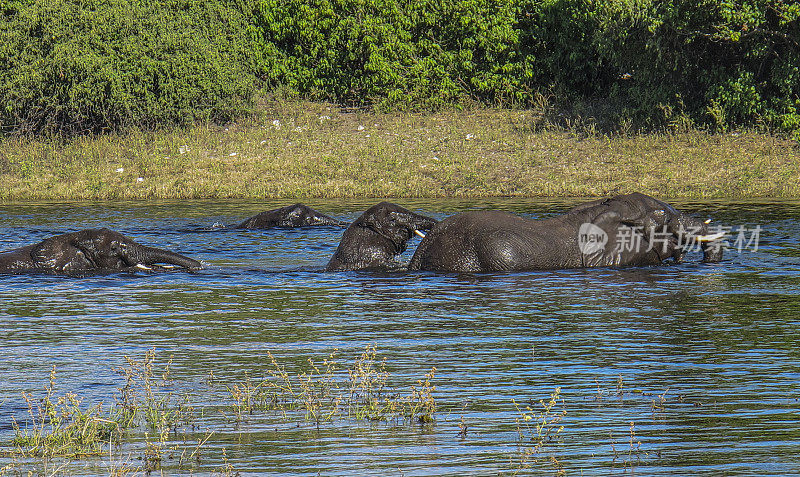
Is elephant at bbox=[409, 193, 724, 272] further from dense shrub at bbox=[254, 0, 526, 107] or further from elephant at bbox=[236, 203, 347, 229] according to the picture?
dense shrub at bbox=[254, 0, 526, 107]

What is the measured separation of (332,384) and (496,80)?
31.1 meters

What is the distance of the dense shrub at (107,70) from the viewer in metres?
35.9

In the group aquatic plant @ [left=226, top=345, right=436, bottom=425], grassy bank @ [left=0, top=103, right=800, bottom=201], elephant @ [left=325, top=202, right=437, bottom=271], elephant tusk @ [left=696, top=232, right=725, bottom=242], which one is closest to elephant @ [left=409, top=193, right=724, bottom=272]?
elephant tusk @ [left=696, top=232, right=725, bottom=242]

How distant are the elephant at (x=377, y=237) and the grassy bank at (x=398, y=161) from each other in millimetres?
14451

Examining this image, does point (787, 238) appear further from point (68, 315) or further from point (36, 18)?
point (36, 18)

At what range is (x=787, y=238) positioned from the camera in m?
19.1

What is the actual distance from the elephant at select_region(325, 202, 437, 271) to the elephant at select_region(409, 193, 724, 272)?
2.02 ft

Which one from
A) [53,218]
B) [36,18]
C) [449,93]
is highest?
[36,18]

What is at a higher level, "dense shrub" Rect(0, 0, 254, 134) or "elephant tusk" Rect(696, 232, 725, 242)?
"dense shrub" Rect(0, 0, 254, 134)

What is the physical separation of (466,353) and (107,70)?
28.2 meters

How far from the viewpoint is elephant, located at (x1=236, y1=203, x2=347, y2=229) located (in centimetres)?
2212

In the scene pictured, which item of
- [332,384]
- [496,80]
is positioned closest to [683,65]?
[496,80]

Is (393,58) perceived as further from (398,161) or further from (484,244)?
(484,244)

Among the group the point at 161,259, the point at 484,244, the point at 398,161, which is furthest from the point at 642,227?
the point at 398,161
